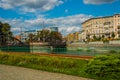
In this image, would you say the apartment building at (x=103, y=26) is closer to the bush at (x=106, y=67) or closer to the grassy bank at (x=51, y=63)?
the grassy bank at (x=51, y=63)

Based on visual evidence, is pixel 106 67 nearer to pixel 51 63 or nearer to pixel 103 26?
pixel 51 63

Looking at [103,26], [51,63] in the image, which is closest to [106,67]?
[51,63]

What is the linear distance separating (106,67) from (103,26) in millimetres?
129928

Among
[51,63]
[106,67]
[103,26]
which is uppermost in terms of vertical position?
[103,26]

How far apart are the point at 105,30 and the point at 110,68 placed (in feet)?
413

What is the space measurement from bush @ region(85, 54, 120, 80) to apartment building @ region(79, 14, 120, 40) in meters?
110

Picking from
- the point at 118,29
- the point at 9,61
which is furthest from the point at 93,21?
the point at 9,61

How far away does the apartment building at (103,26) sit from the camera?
128 metres

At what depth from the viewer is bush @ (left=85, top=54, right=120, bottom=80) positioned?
12.0 m

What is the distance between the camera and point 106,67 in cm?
1223

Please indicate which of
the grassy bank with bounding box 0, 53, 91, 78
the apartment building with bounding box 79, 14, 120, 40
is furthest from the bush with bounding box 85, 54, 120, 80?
the apartment building with bounding box 79, 14, 120, 40

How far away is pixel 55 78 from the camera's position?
12.1m

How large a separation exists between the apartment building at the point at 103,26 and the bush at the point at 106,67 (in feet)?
360

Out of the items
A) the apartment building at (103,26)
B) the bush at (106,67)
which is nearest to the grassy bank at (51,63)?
the bush at (106,67)
